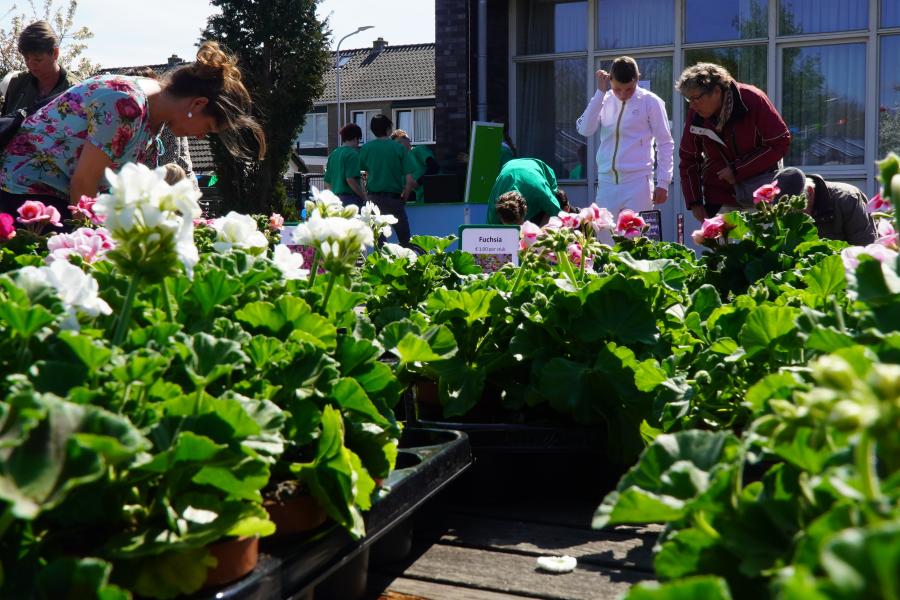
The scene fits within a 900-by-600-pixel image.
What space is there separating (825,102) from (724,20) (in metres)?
1.25

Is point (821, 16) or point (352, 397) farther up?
point (821, 16)

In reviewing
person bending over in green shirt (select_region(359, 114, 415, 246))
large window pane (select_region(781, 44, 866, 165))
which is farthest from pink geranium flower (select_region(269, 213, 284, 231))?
large window pane (select_region(781, 44, 866, 165))

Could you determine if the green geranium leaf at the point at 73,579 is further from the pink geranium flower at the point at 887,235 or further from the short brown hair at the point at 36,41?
the short brown hair at the point at 36,41

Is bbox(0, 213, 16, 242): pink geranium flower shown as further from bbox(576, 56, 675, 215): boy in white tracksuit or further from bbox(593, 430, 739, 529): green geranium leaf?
bbox(576, 56, 675, 215): boy in white tracksuit

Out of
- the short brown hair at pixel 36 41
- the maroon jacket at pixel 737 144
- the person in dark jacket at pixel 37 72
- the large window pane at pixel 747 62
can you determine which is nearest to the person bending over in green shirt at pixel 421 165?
the large window pane at pixel 747 62

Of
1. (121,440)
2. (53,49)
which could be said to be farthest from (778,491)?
(53,49)

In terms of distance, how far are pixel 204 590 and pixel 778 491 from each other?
0.64m

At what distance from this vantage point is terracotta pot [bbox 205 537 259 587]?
116cm

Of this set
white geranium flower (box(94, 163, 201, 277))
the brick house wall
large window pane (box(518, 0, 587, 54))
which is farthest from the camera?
large window pane (box(518, 0, 587, 54))

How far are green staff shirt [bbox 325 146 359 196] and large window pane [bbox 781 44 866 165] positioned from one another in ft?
13.9

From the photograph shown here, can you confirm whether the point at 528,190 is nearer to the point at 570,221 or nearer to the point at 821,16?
the point at 570,221

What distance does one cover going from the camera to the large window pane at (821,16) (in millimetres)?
9672

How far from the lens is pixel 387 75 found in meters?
39.6

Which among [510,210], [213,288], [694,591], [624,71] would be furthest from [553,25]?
[694,591]
